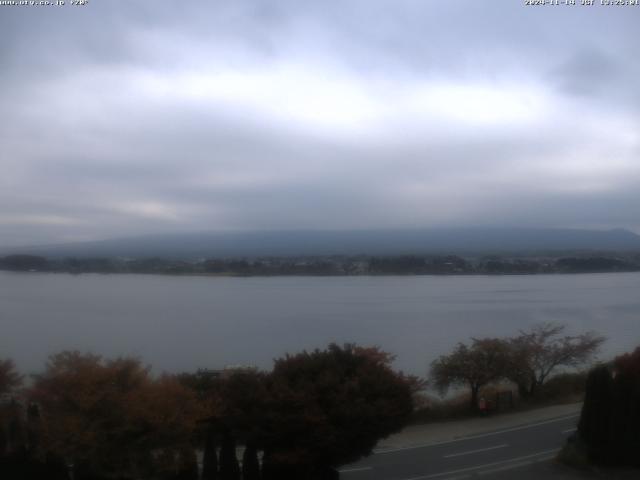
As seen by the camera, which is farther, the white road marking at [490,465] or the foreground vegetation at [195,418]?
the white road marking at [490,465]

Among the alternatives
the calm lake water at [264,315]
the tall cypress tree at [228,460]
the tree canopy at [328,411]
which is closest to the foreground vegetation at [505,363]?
the calm lake water at [264,315]

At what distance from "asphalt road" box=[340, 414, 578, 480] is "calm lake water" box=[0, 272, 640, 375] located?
7370 millimetres

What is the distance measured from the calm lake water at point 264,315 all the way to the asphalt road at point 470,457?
290 inches

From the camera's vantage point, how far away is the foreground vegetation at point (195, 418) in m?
7.31

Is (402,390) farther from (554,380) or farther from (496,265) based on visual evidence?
(496,265)

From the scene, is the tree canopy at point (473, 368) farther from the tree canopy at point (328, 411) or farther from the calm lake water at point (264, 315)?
the tree canopy at point (328, 411)

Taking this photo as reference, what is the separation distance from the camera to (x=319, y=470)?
8.30m

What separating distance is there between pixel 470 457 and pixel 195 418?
4.64 metres

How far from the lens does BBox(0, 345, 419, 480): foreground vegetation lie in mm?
7309

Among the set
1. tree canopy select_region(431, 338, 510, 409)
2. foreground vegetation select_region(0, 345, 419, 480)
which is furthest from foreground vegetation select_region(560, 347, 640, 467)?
tree canopy select_region(431, 338, 510, 409)

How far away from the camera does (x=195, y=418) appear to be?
24.8 ft

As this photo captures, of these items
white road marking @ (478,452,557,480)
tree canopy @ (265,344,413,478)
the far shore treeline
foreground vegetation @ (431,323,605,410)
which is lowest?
white road marking @ (478,452,557,480)

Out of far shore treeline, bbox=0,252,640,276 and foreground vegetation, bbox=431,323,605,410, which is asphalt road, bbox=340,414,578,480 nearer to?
foreground vegetation, bbox=431,323,605,410

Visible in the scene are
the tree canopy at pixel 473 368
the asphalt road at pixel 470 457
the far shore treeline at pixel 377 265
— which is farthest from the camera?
the far shore treeline at pixel 377 265
